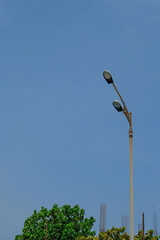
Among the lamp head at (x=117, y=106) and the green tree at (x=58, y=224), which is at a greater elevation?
the green tree at (x=58, y=224)

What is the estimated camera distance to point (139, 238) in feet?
118

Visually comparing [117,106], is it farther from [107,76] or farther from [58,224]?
[58,224]

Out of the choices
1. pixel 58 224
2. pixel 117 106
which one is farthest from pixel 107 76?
pixel 58 224

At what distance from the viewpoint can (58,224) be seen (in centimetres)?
4494

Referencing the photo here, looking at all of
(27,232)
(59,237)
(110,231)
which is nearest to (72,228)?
(59,237)

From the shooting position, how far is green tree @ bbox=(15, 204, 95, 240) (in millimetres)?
44719

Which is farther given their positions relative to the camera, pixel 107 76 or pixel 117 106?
pixel 117 106

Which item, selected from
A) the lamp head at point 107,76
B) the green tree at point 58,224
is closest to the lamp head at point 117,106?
the lamp head at point 107,76

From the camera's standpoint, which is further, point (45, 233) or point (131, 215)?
point (45, 233)

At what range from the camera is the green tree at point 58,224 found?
4472 centimetres

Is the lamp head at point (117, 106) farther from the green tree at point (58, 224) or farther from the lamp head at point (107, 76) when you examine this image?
the green tree at point (58, 224)

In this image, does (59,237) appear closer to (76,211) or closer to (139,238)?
(76,211)

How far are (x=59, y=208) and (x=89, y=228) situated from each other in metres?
4.26

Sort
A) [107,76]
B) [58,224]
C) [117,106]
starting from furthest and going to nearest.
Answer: [58,224] < [117,106] < [107,76]
